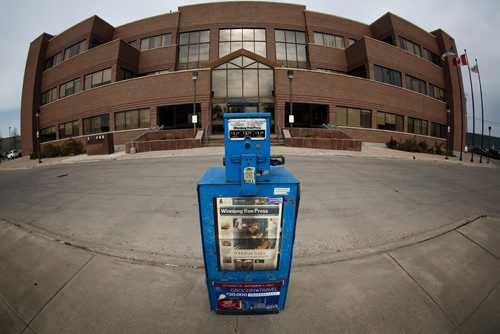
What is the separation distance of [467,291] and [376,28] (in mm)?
39171

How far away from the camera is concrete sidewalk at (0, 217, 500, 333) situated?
94.2 inches

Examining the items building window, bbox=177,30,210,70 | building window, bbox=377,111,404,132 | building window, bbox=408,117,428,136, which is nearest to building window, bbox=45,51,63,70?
building window, bbox=177,30,210,70

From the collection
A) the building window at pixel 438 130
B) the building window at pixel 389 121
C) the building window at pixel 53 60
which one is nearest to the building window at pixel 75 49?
the building window at pixel 53 60

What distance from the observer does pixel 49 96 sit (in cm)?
3316

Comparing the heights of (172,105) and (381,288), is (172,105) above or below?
above

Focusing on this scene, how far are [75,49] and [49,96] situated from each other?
27.4 feet

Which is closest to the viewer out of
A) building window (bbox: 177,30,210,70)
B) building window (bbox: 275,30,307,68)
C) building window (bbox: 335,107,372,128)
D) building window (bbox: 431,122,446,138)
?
building window (bbox: 335,107,372,128)

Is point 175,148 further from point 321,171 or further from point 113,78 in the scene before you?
point 113,78

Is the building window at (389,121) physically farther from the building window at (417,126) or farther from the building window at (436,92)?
the building window at (436,92)

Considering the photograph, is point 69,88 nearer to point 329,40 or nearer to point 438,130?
point 329,40

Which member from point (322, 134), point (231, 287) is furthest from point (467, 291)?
point (322, 134)

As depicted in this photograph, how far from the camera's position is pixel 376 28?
3175cm

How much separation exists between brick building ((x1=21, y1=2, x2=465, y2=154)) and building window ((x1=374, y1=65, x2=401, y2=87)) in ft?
0.43

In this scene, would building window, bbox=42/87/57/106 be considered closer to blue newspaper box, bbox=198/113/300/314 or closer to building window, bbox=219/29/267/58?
building window, bbox=219/29/267/58
